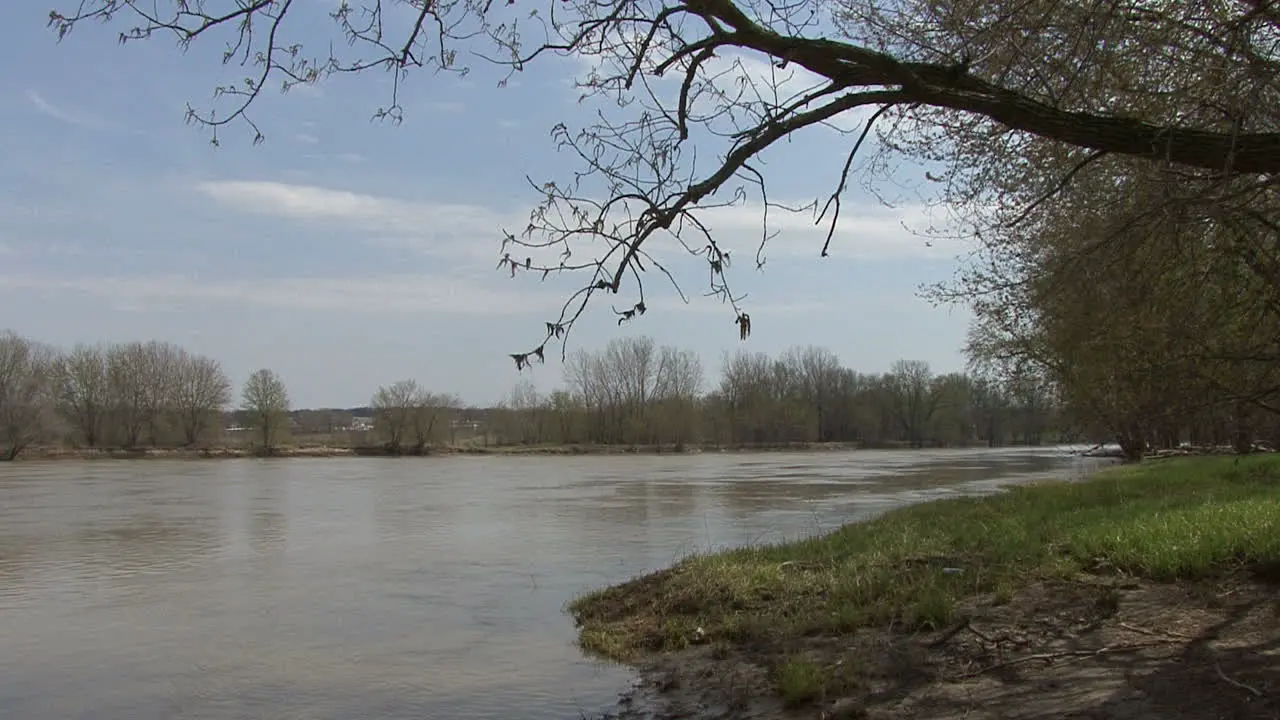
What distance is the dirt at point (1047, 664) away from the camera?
17.2ft

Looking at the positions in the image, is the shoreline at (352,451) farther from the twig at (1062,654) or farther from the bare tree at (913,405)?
the twig at (1062,654)

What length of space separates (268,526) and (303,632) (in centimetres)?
1356

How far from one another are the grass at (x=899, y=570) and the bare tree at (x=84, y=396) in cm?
9060

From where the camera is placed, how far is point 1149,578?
7.84 metres

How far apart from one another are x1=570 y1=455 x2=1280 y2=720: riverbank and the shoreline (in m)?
78.4

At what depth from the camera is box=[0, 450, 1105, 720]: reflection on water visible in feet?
28.6

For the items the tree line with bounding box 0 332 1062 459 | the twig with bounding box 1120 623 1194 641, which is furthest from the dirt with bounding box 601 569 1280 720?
the tree line with bounding box 0 332 1062 459

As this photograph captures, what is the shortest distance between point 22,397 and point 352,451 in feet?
89.7

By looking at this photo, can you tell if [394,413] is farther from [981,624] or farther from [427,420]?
[981,624]

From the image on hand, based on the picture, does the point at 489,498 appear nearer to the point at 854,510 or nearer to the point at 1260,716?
the point at 854,510

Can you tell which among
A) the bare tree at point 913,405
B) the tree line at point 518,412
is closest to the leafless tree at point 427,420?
the tree line at point 518,412

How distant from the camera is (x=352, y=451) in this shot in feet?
300

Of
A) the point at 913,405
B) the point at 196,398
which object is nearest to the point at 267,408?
the point at 196,398

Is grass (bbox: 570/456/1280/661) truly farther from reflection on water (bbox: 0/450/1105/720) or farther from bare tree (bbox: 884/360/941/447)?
bare tree (bbox: 884/360/941/447)
